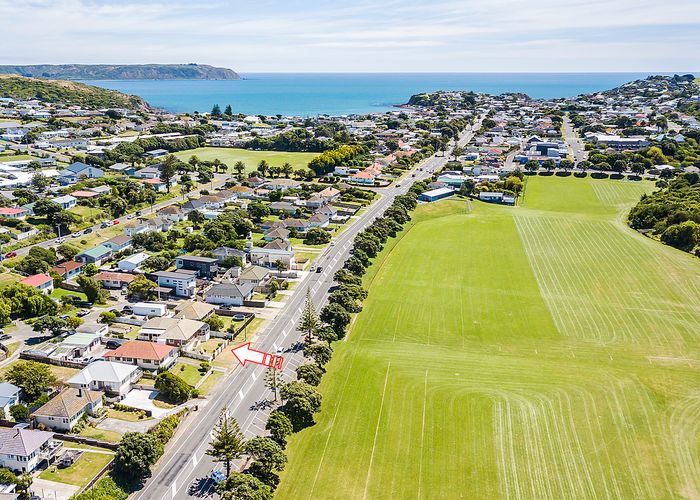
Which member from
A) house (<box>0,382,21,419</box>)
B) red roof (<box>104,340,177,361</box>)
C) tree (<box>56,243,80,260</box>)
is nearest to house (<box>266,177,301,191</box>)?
tree (<box>56,243,80,260</box>)

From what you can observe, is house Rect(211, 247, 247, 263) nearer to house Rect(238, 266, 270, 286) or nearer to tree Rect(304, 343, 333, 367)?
house Rect(238, 266, 270, 286)

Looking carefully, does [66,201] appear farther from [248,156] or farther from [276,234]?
[248,156]

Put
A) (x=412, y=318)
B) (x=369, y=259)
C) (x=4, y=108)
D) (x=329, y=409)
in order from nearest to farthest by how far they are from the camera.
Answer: (x=329, y=409) < (x=412, y=318) < (x=369, y=259) < (x=4, y=108)

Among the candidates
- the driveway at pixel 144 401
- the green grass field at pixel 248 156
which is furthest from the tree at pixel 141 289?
the green grass field at pixel 248 156

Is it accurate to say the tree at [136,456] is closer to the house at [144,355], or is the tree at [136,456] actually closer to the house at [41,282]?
the house at [144,355]

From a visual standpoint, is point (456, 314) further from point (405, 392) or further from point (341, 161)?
point (341, 161)

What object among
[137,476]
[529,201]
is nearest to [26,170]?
[137,476]

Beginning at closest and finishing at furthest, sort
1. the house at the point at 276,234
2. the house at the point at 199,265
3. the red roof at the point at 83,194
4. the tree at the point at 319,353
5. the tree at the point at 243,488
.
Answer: the tree at the point at 243,488 → the tree at the point at 319,353 → the house at the point at 199,265 → the house at the point at 276,234 → the red roof at the point at 83,194
